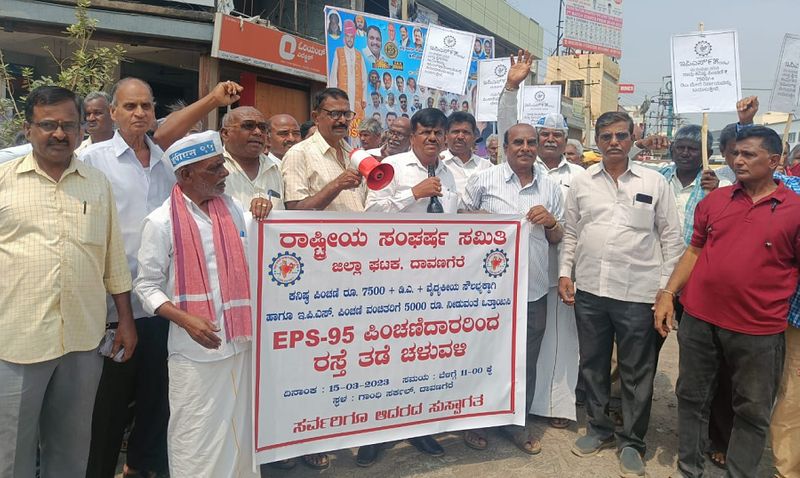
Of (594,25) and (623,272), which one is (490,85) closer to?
(623,272)

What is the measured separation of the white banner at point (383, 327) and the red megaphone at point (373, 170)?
0.85 ft

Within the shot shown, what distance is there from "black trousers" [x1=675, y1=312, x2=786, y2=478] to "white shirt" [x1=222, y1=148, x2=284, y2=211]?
2489 millimetres

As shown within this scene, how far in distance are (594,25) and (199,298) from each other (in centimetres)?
4417

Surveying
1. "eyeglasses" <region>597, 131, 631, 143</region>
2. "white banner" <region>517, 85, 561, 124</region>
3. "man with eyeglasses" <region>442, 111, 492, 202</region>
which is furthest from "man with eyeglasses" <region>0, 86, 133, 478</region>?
"white banner" <region>517, 85, 561, 124</region>

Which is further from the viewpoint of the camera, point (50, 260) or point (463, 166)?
point (463, 166)

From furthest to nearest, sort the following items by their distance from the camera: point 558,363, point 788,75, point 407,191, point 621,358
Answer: point 788,75 < point 558,363 < point 621,358 < point 407,191

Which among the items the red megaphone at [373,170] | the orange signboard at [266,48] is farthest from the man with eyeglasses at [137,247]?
the orange signboard at [266,48]

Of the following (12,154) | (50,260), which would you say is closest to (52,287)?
(50,260)

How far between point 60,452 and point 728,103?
456 centimetres

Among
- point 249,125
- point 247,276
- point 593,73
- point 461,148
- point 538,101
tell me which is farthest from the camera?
point 593,73

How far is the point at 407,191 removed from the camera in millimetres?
3295

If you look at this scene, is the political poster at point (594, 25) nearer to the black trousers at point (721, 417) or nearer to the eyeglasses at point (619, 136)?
the eyeglasses at point (619, 136)

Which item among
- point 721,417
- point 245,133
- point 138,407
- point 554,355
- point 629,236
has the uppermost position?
point 245,133

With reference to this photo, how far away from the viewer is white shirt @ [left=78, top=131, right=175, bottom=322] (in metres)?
2.76
